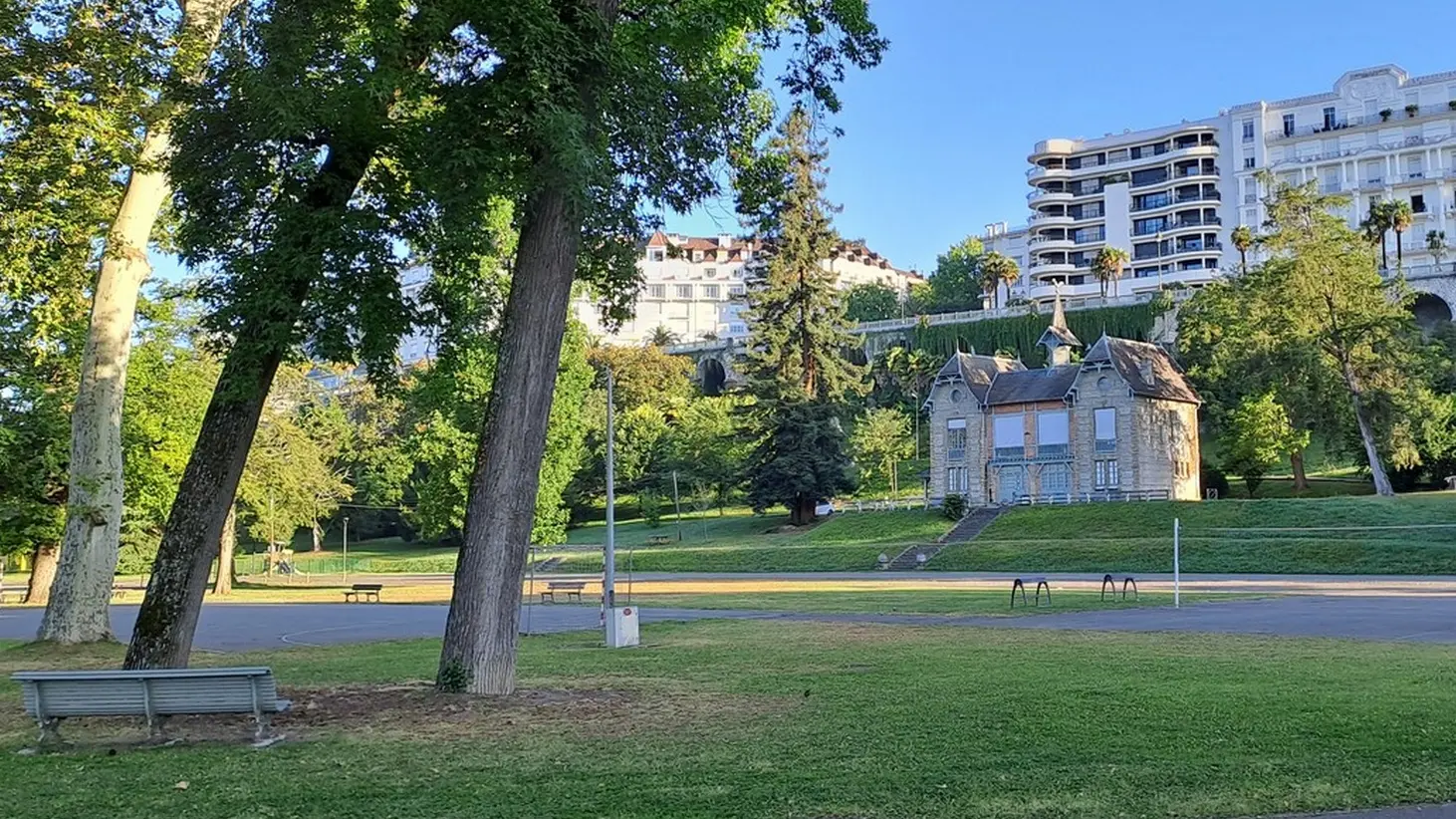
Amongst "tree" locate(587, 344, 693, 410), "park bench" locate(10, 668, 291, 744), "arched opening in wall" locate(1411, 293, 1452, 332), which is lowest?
"park bench" locate(10, 668, 291, 744)

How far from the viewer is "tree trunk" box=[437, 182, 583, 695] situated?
1127cm

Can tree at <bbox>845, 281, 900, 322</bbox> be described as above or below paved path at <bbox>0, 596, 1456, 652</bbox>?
above

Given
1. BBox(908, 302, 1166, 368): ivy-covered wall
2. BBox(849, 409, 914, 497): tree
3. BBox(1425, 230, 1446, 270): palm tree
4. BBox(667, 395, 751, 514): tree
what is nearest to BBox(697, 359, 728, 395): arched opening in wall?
BBox(908, 302, 1166, 368): ivy-covered wall

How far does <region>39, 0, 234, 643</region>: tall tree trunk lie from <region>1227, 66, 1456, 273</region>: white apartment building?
109 m

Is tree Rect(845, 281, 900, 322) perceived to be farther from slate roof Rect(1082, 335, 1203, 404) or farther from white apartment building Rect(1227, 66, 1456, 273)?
slate roof Rect(1082, 335, 1203, 404)

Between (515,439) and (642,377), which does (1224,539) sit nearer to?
(515,439)

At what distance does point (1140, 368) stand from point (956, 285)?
62338 mm

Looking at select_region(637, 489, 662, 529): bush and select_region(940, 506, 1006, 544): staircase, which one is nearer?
select_region(940, 506, 1006, 544): staircase

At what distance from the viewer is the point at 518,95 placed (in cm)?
1082

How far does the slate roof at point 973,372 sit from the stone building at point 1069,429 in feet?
0.25

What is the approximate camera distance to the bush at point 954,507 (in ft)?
206

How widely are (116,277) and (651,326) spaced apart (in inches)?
5636

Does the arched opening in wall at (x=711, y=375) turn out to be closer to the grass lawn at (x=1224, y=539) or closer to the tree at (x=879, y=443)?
the tree at (x=879, y=443)

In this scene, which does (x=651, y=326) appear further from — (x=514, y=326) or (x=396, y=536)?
(x=514, y=326)
